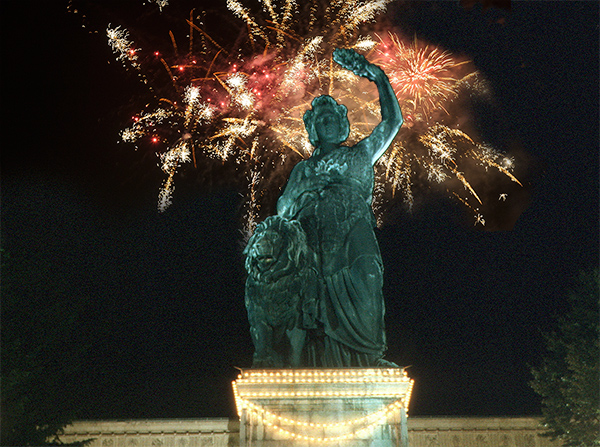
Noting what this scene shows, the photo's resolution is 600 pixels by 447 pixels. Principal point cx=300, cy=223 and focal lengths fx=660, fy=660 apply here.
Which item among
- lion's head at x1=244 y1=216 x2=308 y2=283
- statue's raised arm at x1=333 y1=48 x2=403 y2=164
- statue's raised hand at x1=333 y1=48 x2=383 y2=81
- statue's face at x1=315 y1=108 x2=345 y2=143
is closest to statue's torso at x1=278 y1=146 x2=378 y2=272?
statue's raised arm at x1=333 y1=48 x2=403 y2=164

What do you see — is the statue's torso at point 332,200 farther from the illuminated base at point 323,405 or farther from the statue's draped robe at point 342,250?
the illuminated base at point 323,405

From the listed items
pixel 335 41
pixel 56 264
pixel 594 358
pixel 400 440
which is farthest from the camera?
pixel 56 264

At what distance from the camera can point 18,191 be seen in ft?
63.5

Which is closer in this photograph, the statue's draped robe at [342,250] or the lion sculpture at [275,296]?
the lion sculpture at [275,296]

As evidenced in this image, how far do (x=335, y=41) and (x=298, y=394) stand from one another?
8.76m

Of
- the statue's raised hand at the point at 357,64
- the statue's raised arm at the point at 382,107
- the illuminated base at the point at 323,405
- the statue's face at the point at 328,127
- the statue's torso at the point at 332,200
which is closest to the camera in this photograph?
the illuminated base at the point at 323,405

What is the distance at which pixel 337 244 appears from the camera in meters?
7.35

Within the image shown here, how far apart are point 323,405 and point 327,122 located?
3496 mm

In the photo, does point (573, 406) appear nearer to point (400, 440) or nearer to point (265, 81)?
point (265, 81)

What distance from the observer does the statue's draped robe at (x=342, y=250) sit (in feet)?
22.6

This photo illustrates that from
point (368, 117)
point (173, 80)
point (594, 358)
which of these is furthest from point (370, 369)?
point (594, 358)

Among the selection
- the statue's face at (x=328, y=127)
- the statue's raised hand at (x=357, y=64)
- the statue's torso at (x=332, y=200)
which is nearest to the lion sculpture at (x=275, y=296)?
the statue's torso at (x=332, y=200)

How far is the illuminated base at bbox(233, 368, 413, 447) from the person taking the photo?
618 centimetres

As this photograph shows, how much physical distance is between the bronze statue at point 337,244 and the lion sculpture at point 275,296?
19 millimetres
